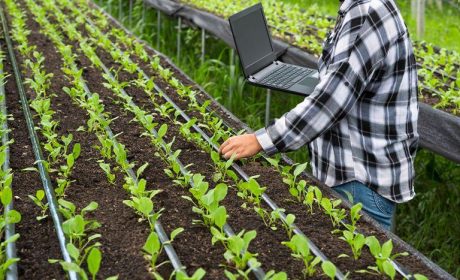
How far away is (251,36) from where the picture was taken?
3074mm

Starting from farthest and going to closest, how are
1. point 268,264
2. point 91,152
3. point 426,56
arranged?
1. point 426,56
2. point 91,152
3. point 268,264

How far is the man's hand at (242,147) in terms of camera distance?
249 cm

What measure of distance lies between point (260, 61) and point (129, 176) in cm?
87

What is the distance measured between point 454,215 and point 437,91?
3.07 feet

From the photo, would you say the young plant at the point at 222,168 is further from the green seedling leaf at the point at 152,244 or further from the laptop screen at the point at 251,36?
the green seedling leaf at the point at 152,244

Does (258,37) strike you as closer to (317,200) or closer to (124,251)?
(317,200)

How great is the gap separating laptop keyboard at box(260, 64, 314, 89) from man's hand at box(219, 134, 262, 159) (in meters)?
0.44

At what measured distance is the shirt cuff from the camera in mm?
2416

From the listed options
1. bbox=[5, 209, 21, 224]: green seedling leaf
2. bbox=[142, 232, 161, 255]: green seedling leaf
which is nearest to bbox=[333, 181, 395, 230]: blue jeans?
bbox=[142, 232, 161, 255]: green seedling leaf

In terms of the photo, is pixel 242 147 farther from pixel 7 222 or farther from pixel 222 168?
pixel 7 222

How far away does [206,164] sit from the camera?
9.21 feet

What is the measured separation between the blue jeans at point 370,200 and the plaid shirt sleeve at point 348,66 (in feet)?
1.09

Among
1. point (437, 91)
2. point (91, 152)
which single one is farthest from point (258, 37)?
point (437, 91)

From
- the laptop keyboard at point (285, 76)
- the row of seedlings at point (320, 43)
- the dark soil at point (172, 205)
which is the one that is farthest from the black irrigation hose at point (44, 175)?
the row of seedlings at point (320, 43)
